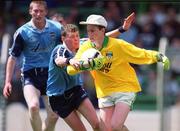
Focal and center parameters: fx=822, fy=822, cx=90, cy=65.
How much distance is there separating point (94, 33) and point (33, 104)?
143 cm

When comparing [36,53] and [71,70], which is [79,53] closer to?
[71,70]

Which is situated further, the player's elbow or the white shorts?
the white shorts

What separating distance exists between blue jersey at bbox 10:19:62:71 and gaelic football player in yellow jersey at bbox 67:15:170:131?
41.9 inches

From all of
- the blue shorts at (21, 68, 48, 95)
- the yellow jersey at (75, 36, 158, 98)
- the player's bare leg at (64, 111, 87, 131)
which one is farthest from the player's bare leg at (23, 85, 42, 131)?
the yellow jersey at (75, 36, 158, 98)

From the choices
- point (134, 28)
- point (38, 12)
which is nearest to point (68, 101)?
point (38, 12)

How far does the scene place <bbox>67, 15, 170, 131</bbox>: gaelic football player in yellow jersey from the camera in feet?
31.2

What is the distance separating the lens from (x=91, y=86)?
13969mm

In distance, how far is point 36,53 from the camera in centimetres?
1065

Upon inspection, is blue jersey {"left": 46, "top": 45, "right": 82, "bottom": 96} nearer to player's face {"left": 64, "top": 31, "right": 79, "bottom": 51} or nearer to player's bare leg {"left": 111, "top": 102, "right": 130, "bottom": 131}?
player's face {"left": 64, "top": 31, "right": 79, "bottom": 51}

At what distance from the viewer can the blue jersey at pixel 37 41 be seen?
10.6 metres

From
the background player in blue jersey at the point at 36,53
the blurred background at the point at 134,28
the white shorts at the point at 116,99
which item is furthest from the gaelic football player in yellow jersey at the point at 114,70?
the blurred background at the point at 134,28

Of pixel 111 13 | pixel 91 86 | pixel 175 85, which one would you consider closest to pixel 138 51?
pixel 175 85

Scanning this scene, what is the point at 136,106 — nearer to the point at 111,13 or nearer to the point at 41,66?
the point at 111,13

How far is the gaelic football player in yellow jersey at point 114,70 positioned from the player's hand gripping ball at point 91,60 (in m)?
0.21
